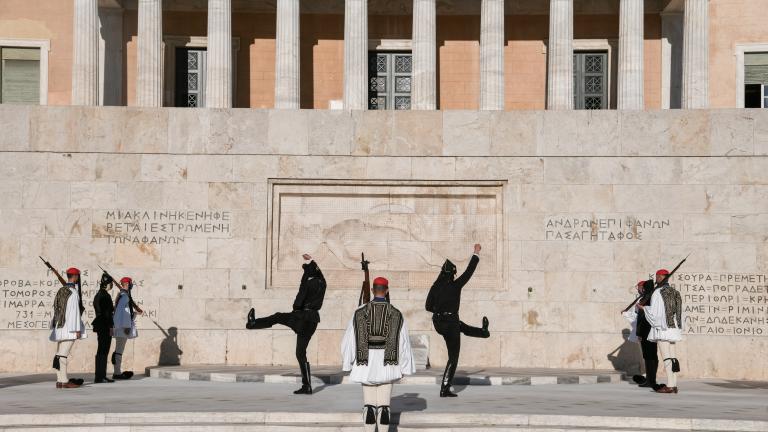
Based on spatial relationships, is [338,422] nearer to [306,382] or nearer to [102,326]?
[306,382]

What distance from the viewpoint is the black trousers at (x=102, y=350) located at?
2391 centimetres

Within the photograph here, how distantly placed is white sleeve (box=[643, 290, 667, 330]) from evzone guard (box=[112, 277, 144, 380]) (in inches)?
388

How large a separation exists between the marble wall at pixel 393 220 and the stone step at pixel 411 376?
1.80 m

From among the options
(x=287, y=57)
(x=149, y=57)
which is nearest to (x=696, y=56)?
(x=287, y=57)

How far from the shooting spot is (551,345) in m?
27.9

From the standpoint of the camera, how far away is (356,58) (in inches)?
1531

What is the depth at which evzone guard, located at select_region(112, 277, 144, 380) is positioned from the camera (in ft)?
81.4

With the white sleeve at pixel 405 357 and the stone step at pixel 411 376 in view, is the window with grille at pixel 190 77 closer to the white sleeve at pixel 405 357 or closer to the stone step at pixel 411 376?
the stone step at pixel 411 376

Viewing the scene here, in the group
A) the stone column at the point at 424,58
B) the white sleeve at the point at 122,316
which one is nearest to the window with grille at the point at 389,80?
the stone column at the point at 424,58

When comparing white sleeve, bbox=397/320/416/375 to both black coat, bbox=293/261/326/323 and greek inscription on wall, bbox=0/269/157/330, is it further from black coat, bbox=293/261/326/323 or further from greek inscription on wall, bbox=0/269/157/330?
greek inscription on wall, bbox=0/269/157/330

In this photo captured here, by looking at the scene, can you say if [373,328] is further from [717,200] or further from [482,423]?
[717,200]

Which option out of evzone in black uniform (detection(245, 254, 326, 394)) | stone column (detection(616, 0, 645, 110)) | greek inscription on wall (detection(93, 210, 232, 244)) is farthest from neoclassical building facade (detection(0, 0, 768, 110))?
evzone in black uniform (detection(245, 254, 326, 394))

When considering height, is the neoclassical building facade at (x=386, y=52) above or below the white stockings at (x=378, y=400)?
above

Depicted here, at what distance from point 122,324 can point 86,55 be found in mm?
17037
